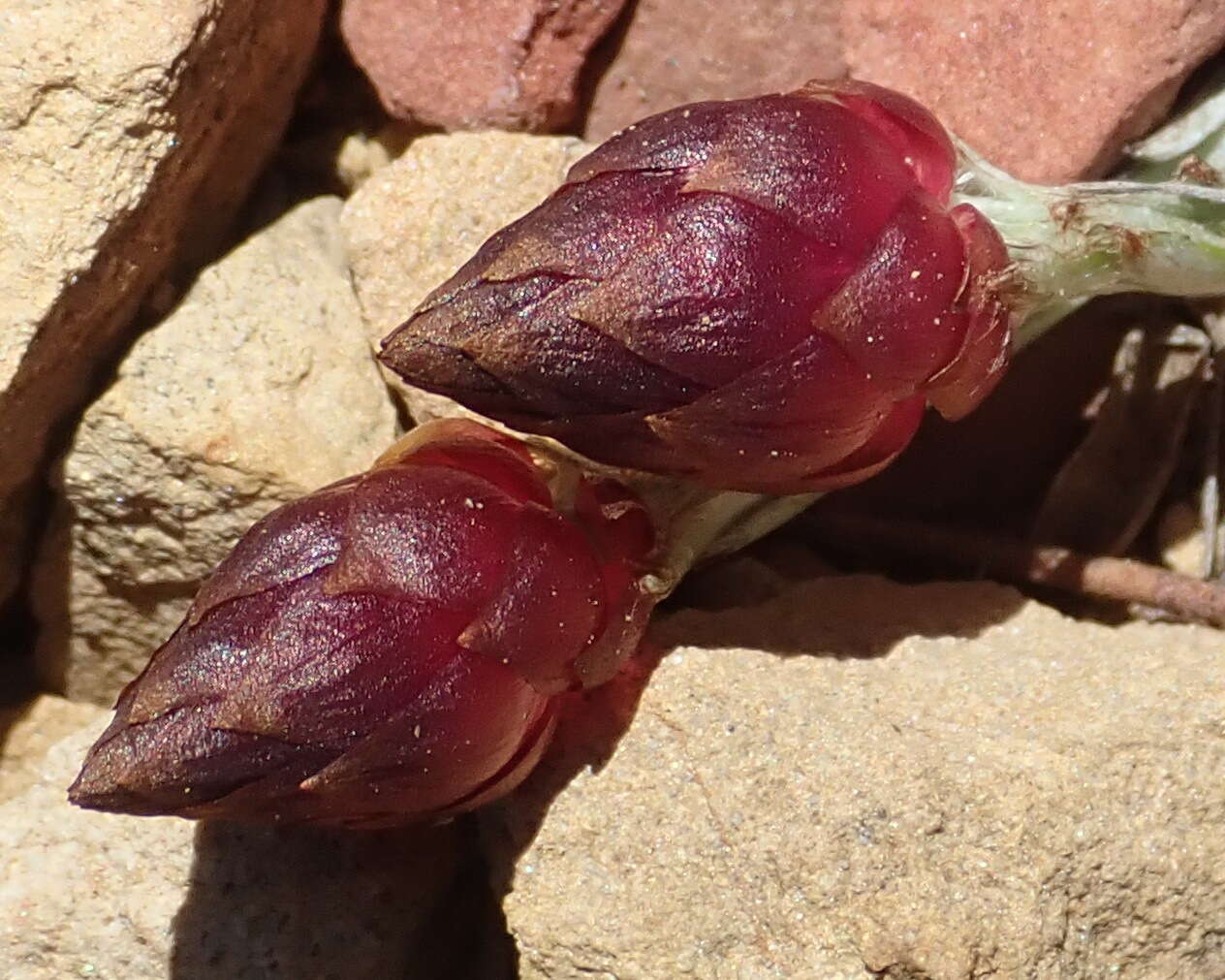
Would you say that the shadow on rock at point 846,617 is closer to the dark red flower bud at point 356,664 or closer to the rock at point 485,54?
the dark red flower bud at point 356,664

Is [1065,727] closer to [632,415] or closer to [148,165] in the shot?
[632,415]

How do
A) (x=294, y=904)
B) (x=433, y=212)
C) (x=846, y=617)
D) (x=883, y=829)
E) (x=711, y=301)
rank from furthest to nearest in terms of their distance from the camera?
(x=433, y=212) < (x=846, y=617) < (x=294, y=904) < (x=883, y=829) < (x=711, y=301)

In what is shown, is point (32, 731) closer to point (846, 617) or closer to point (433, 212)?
point (433, 212)

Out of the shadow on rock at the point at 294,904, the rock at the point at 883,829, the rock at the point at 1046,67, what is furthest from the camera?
the rock at the point at 1046,67

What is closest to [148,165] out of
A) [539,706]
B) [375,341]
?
[375,341]

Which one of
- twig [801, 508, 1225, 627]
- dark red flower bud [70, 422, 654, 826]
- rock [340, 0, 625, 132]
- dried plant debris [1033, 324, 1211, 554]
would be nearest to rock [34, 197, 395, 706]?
rock [340, 0, 625, 132]

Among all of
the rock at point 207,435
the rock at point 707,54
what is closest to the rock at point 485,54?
the rock at point 707,54

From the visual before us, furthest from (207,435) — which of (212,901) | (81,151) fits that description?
(212,901)
